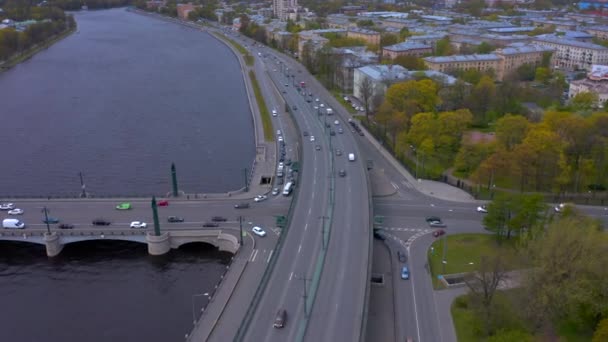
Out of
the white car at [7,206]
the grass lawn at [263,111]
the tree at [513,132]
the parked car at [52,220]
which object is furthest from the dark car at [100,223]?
the tree at [513,132]

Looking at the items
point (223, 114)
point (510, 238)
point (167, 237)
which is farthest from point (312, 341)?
point (223, 114)

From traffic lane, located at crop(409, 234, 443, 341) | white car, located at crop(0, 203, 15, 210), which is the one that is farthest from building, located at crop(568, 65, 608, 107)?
white car, located at crop(0, 203, 15, 210)

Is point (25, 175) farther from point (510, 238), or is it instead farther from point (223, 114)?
point (510, 238)

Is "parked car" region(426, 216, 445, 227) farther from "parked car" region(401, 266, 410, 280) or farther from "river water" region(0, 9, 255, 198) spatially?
"river water" region(0, 9, 255, 198)

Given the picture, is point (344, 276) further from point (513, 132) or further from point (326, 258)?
Result: point (513, 132)

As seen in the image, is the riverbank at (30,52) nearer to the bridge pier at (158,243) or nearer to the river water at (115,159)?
the river water at (115,159)
